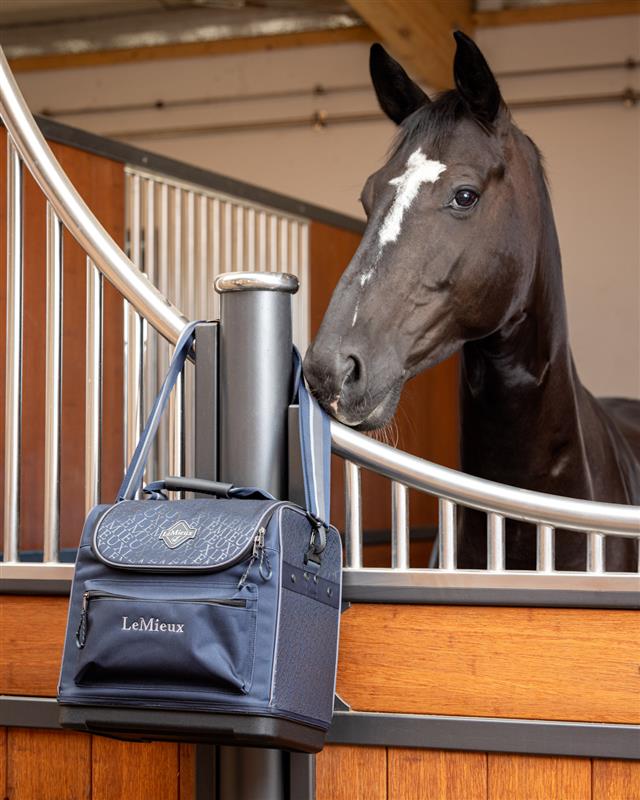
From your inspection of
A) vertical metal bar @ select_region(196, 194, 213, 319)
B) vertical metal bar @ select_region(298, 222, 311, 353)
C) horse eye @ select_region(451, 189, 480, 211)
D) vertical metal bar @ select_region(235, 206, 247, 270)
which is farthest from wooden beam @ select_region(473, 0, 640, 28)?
horse eye @ select_region(451, 189, 480, 211)

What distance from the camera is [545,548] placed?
1.08m

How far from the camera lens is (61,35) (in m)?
6.01

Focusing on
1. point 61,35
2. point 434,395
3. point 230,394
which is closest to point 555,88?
point 434,395

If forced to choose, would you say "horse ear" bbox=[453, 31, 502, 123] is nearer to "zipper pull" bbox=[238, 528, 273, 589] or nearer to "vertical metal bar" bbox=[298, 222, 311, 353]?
"zipper pull" bbox=[238, 528, 273, 589]

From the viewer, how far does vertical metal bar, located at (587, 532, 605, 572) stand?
106 cm

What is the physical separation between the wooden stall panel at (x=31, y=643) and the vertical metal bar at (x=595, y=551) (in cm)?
57

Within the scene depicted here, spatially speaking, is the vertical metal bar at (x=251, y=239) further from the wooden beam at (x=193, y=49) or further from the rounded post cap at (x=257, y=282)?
the wooden beam at (x=193, y=49)

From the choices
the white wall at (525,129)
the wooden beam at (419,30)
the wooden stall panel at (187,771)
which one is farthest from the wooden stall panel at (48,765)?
the white wall at (525,129)

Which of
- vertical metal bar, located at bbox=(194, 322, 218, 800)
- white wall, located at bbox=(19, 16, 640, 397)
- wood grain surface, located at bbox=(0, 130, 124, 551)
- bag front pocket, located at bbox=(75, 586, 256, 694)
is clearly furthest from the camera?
white wall, located at bbox=(19, 16, 640, 397)

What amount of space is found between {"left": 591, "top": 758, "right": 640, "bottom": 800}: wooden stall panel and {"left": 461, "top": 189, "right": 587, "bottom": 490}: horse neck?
56 centimetres

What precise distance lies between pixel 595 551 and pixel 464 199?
0.53 metres

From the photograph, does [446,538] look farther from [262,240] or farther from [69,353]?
[262,240]

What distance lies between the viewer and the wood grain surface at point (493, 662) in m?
1.05

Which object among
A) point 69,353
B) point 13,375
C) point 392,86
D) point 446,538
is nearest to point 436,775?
point 446,538
